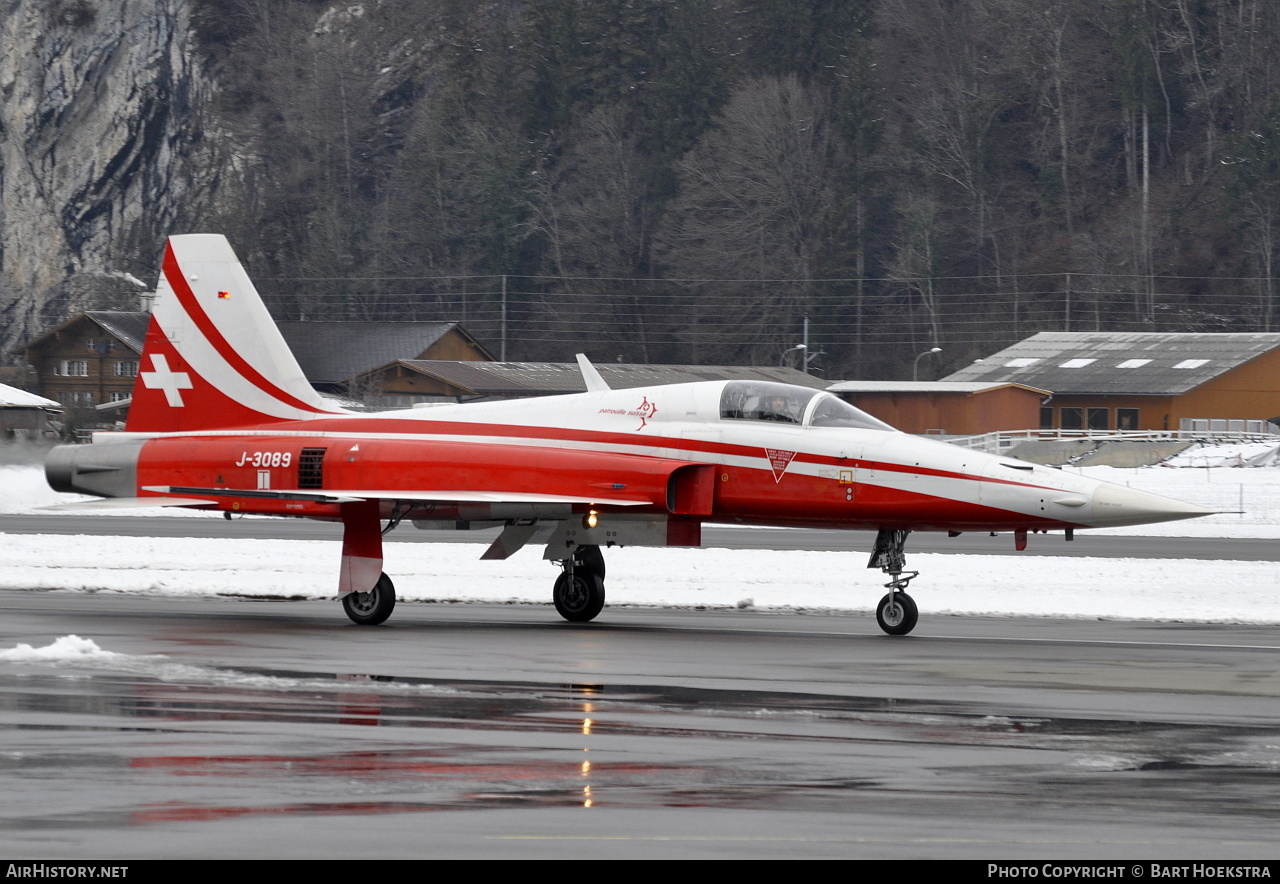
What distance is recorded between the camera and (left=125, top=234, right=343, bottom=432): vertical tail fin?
1780 centimetres

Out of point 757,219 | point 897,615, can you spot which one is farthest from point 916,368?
point 897,615

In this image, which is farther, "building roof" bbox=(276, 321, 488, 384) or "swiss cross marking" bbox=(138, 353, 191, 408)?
"building roof" bbox=(276, 321, 488, 384)

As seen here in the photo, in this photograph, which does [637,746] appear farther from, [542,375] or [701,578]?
[542,375]

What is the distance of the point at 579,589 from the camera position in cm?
1642

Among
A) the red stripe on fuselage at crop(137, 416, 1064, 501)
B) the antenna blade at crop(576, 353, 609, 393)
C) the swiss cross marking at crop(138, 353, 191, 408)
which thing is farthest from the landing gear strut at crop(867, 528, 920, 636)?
the swiss cross marking at crop(138, 353, 191, 408)

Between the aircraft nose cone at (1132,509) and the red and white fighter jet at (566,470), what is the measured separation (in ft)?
0.06

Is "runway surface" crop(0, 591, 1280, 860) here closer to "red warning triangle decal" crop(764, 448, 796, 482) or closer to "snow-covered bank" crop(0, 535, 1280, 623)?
"red warning triangle decal" crop(764, 448, 796, 482)

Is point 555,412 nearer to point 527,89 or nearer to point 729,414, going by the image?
point 729,414

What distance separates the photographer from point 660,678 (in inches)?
467

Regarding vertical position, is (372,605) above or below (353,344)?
below

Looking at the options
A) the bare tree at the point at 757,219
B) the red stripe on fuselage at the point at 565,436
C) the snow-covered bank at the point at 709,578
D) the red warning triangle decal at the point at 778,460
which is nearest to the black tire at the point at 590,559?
the red stripe on fuselage at the point at 565,436

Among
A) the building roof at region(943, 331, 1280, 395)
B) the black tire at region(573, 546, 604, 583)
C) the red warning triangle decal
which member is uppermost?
the building roof at region(943, 331, 1280, 395)

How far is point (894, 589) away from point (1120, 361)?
190 ft
